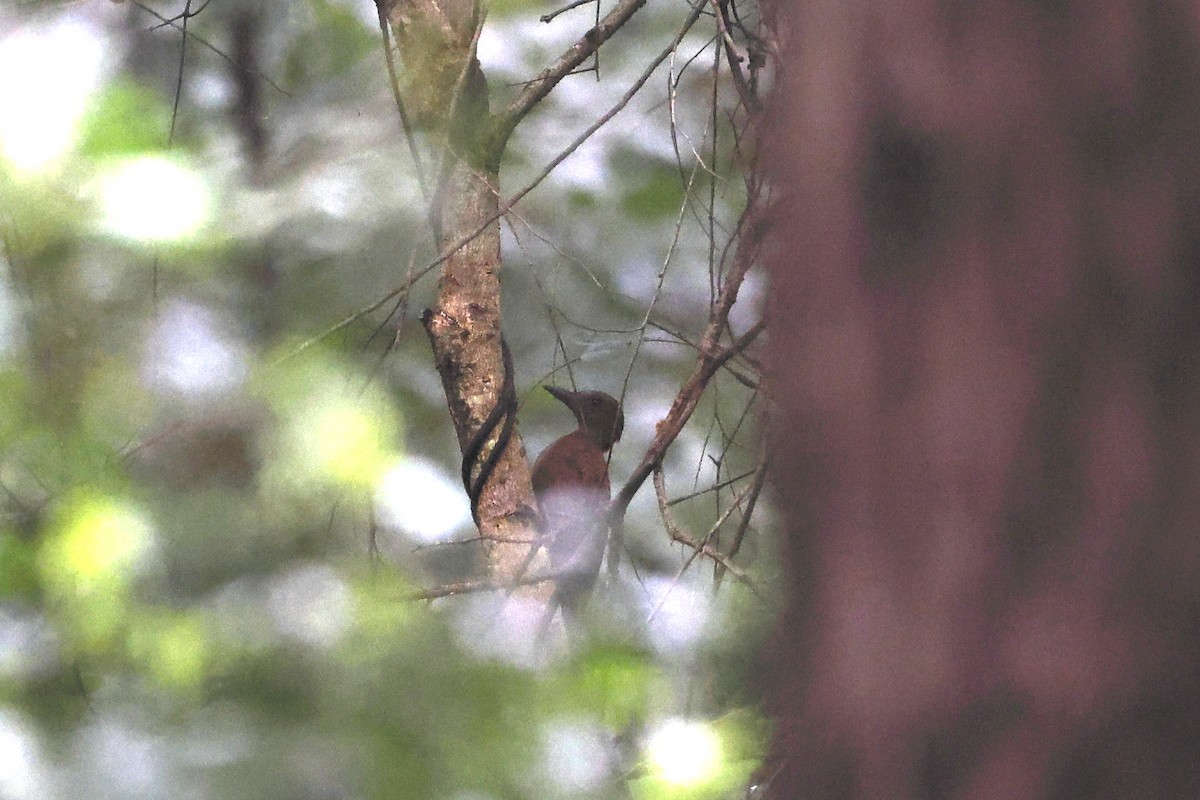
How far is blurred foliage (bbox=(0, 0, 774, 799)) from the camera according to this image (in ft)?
2.12

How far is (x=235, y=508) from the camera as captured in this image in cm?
76

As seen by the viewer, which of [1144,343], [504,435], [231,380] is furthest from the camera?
[504,435]

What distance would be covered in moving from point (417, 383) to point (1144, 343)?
99 cm

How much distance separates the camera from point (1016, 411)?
11.8 inches

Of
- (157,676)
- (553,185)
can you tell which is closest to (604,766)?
(157,676)

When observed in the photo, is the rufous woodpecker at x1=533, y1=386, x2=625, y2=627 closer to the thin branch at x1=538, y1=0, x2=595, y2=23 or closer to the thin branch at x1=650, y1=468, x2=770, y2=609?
the thin branch at x1=650, y1=468, x2=770, y2=609

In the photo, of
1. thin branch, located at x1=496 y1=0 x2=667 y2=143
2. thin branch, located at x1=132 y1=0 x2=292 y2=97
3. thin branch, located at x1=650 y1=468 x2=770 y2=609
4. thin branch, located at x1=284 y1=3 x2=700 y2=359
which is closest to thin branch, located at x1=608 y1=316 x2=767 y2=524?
thin branch, located at x1=650 y1=468 x2=770 y2=609

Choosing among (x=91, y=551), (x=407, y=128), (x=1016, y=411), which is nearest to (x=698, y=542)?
(x=407, y=128)

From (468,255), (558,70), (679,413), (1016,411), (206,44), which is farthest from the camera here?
(468,255)

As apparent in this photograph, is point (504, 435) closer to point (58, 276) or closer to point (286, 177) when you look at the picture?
point (286, 177)

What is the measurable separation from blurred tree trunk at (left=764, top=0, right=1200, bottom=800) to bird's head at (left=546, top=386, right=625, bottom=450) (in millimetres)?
1116

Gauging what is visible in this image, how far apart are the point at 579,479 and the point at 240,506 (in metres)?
0.75

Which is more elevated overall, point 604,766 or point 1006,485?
point 604,766

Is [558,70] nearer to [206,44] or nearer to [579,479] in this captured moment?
[206,44]
